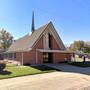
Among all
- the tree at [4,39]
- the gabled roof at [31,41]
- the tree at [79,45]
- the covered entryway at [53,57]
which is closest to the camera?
the gabled roof at [31,41]

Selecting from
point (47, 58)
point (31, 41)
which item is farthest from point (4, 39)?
point (47, 58)

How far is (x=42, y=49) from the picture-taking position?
14.9 metres

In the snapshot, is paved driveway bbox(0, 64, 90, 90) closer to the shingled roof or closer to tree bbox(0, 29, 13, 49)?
the shingled roof

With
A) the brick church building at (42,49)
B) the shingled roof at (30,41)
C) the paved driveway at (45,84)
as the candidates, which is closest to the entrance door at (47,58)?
the brick church building at (42,49)

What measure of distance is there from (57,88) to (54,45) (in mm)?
12388

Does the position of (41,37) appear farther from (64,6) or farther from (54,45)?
(64,6)

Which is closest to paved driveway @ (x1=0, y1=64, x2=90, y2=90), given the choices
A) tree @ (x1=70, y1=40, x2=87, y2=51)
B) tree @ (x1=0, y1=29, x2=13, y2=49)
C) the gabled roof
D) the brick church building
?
the brick church building

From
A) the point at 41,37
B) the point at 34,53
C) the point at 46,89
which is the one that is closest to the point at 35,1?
the point at 41,37

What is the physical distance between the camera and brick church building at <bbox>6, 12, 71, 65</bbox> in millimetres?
13977

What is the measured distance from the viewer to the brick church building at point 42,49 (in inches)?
550

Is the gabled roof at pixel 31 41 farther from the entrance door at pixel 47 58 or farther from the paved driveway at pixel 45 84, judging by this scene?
the paved driveway at pixel 45 84

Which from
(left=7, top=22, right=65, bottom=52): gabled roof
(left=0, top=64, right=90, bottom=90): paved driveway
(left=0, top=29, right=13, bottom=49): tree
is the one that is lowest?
(left=0, top=64, right=90, bottom=90): paved driveway

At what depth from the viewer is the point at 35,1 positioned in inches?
487

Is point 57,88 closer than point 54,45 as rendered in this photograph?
Yes
